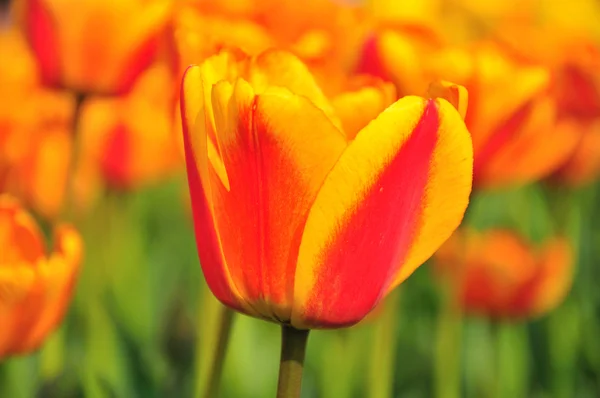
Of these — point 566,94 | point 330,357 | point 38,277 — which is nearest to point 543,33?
point 566,94

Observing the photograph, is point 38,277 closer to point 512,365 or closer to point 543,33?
point 543,33

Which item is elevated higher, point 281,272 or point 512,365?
point 281,272

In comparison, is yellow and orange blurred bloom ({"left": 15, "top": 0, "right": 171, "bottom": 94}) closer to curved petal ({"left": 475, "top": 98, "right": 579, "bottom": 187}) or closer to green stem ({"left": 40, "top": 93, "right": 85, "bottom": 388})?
green stem ({"left": 40, "top": 93, "right": 85, "bottom": 388})

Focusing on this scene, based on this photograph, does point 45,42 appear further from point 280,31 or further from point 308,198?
point 308,198

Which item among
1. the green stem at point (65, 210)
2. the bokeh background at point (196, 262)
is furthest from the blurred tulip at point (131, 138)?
the green stem at point (65, 210)

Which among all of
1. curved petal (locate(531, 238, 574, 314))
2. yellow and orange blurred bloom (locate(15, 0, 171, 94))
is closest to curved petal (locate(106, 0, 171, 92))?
yellow and orange blurred bloom (locate(15, 0, 171, 94))
